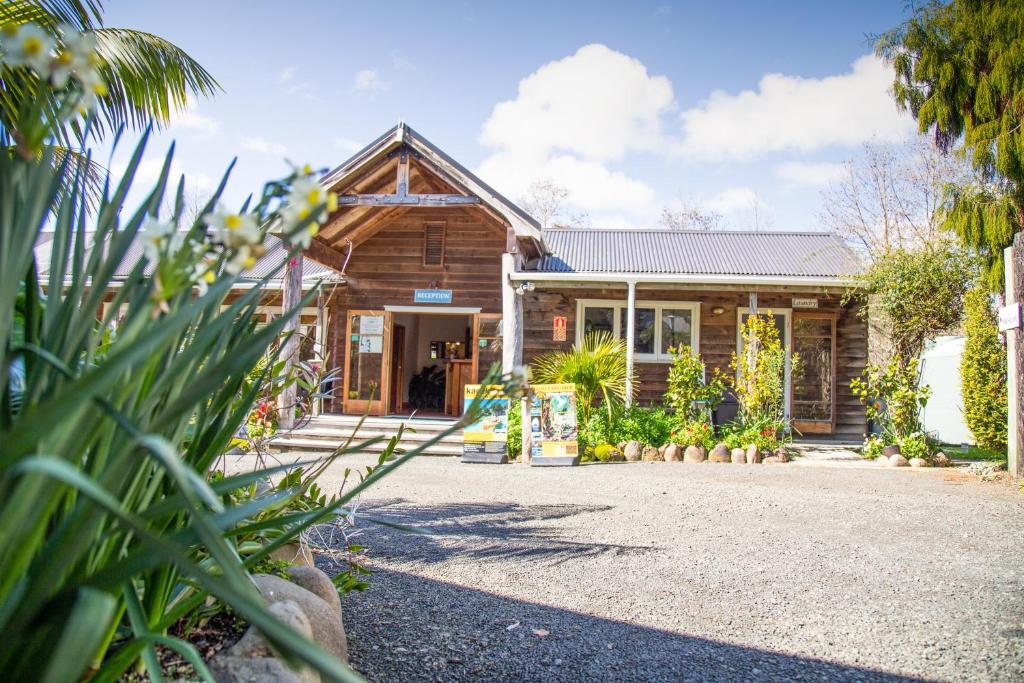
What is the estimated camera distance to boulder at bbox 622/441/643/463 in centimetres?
986

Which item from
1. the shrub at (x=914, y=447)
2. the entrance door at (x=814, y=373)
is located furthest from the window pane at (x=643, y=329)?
the shrub at (x=914, y=447)

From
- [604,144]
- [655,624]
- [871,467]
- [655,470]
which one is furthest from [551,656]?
[604,144]

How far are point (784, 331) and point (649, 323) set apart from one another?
2666mm

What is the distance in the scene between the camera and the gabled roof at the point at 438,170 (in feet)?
35.1

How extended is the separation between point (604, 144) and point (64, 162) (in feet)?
137

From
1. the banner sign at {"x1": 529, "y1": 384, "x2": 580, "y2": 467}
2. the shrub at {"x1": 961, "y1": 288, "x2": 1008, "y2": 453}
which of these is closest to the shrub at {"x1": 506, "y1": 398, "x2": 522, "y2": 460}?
the banner sign at {"x1": 529, "y1": 384, "x2": 580, "y2": 467}

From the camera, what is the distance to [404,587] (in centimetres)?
381

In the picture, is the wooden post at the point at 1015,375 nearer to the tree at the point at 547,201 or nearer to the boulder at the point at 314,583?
the boulder at the point at 314,583

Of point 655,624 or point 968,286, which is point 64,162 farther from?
point 968,286

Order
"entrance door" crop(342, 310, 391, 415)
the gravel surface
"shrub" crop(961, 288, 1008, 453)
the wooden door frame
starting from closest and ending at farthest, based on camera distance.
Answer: the gravel surface
"shrub" crop(961, 288, 1008, 453)
the wooden door frame
"entrance door" crop(342, 310, 391, 415)

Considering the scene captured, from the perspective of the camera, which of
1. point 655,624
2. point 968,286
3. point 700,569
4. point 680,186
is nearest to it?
point 655,624

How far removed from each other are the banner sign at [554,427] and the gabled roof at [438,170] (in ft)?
8.96

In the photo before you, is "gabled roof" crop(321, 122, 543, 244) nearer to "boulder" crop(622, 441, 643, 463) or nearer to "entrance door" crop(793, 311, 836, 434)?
"boulder" crop(622, 441, 643, 463)

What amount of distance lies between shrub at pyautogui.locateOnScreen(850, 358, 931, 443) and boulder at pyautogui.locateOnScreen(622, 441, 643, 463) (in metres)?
3.52
